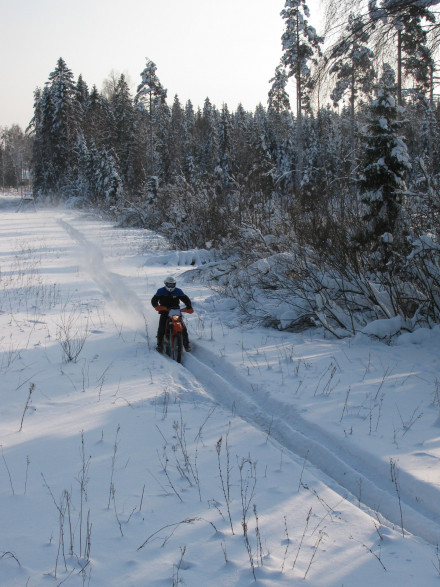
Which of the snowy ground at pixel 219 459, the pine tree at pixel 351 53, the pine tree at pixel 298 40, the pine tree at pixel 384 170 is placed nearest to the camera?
the snowy ground at pixel 219 459

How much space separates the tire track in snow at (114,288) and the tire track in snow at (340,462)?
Answer: 3734 mm

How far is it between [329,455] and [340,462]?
138mm

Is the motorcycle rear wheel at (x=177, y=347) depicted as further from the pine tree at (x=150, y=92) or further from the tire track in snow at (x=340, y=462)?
the pine tree at (x=150, y=92)

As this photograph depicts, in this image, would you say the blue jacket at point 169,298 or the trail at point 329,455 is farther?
the blue jacket at point 169,298

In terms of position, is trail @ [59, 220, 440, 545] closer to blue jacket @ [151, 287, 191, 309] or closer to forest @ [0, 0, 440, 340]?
blue jacket @ [151, 287, 191, 309]

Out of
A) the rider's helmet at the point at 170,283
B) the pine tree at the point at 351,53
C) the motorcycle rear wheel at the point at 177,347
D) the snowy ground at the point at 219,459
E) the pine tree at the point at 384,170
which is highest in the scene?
the pine tree at the point at 351,53

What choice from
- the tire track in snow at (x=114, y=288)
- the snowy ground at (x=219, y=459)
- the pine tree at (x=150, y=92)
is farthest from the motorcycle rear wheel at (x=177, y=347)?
the pine tree at (x=150, y=92)

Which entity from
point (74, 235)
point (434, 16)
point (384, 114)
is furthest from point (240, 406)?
point (74, 235)

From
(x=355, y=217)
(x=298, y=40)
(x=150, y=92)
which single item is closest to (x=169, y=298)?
(x=355, y=217)

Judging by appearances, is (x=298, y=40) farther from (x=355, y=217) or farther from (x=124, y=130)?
(x=124, y=130)

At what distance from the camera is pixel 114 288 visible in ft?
38.9

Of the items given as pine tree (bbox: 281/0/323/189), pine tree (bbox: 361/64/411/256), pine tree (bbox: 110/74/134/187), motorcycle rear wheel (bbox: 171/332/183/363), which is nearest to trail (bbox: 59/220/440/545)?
motorcycle rear wheel (bbox: 171/332/183/363)

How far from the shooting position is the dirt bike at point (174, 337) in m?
7.08

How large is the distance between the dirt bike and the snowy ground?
0.19 m
